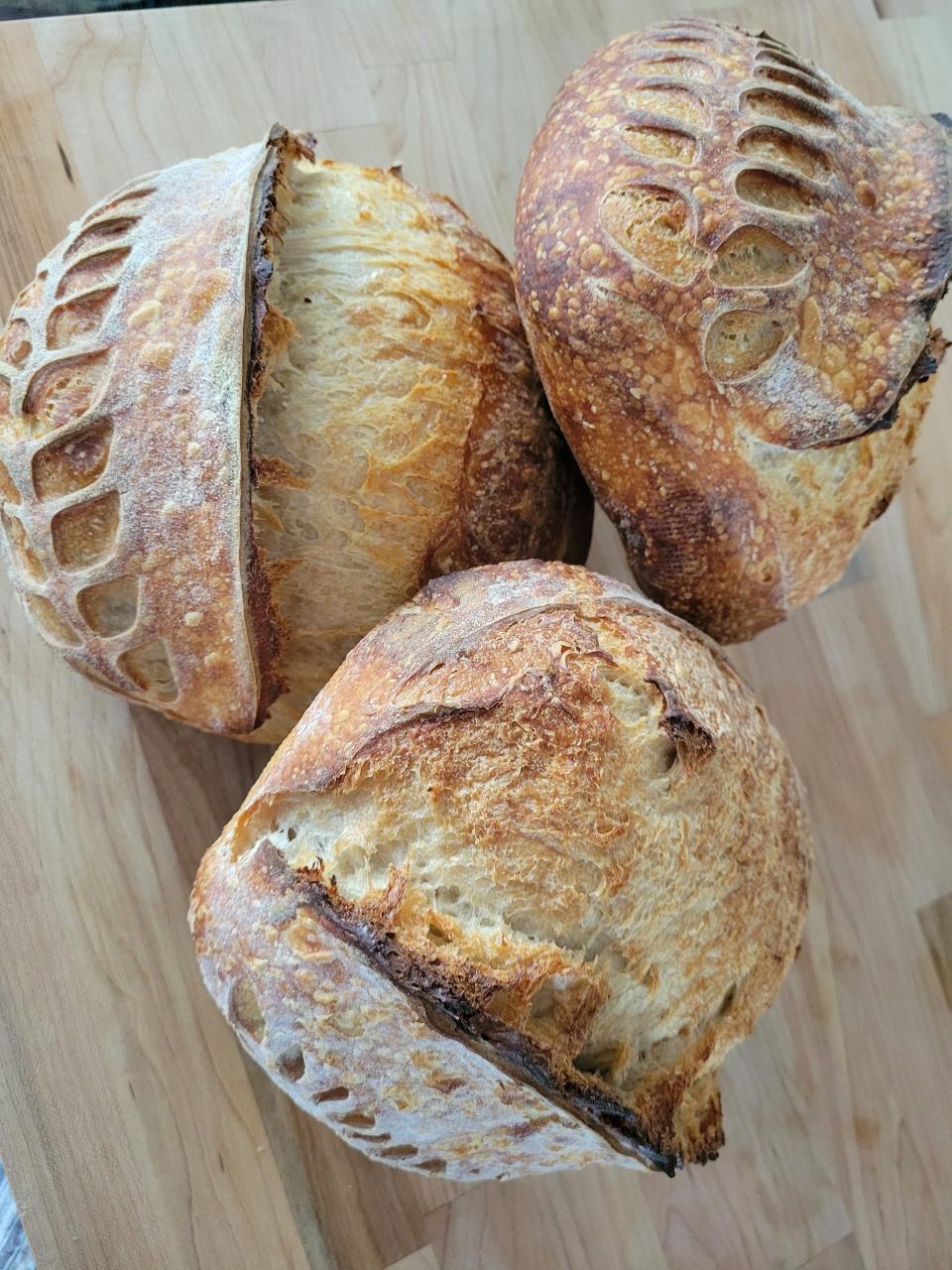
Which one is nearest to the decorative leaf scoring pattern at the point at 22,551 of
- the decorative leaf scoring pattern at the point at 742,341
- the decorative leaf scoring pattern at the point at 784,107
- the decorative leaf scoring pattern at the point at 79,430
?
the decorative leaf scoring pattern at the point at 79,430

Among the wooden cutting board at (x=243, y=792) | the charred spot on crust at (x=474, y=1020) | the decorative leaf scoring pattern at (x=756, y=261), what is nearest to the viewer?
the charred spot on crust at (x=474, y=1020)

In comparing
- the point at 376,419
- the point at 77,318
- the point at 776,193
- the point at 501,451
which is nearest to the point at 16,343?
the point at 77,318

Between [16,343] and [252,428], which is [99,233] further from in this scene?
[252,428]

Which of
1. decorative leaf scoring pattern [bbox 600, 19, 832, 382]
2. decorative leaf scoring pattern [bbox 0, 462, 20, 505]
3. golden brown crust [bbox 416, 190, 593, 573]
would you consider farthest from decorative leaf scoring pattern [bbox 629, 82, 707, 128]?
decorative leaf scoring pattern [bbox 0, 462, 20, 505]

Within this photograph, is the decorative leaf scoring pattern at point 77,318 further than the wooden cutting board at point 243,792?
No

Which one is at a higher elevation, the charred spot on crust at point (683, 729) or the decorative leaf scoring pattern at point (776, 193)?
the decorative leaf scoring pattern at point (776, 193)

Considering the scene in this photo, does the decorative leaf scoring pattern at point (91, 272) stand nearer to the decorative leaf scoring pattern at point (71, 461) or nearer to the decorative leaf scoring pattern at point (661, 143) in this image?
the decorative leaf scoring pattern at point (71, 461)

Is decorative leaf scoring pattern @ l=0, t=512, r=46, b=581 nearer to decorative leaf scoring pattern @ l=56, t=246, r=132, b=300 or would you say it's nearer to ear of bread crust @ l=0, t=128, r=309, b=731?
ear of bread crust @ l=0, t=128, r=309, b=731

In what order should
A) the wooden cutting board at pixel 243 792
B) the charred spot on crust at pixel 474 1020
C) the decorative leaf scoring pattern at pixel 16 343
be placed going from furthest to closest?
the wooden cutting board at pixel 243 792 → the decorative leaf scoring pattern at pixel 16 343 → the charred spot on crust at pixel 474 1020

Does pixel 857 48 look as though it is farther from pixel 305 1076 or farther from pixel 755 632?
pixel 305 1076

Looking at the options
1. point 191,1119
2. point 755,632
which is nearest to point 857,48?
point 755,632
